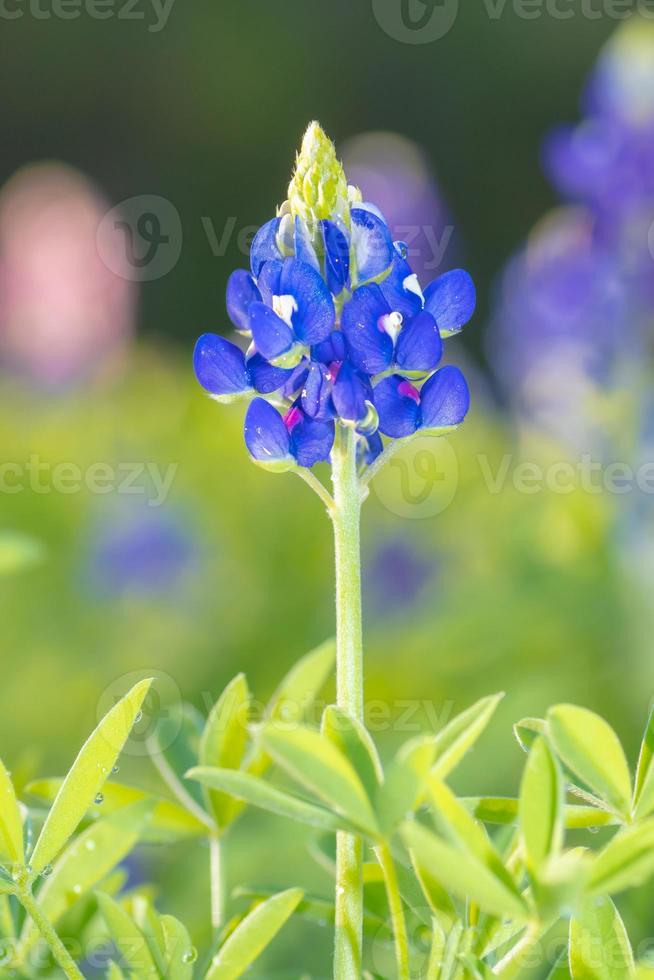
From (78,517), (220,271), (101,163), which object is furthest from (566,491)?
(101,163)

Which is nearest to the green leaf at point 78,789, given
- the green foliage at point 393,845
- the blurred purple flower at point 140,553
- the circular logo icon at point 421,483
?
the green foliage at point 393,845

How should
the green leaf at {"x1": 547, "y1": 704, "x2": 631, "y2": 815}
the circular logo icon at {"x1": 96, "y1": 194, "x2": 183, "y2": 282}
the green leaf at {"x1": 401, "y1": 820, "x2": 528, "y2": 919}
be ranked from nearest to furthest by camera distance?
the green leaf at {"x1": 401, "y1": 820, "x2": 528, "y2": 919}
the green leaf at {"x1": 547, "y1": 704, "x2": 631, "y2": 815}
the circular logo icon at {"x1": 96, "y1": 194, "x2": 183, "y2": 282}

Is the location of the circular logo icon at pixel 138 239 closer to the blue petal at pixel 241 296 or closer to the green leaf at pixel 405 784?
the blue petal at pixel 241 296

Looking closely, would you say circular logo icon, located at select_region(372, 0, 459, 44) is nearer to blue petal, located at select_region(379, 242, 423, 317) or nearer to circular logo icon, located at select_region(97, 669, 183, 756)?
circular logo icon, located at select_region(97, 669, 183, 756)

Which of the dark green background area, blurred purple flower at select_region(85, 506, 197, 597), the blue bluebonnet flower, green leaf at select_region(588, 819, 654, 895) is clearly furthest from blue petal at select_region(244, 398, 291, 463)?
the dark green background area

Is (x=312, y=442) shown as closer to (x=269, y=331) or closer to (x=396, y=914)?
(x=269, y=331)
